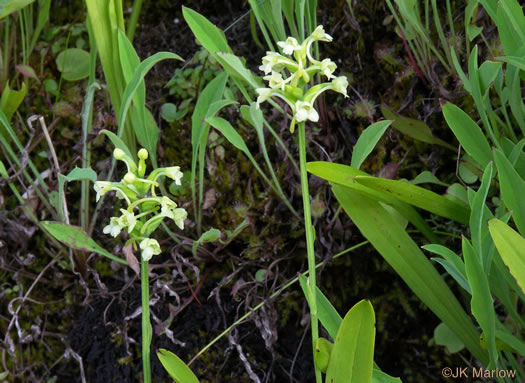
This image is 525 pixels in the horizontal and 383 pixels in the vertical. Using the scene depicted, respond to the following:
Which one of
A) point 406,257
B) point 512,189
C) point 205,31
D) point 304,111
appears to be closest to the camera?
point 304,111

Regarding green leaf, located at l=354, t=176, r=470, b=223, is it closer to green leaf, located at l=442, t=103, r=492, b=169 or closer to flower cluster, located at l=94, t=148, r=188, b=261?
green leaf, located at l=442, t=103, r=492, b=169

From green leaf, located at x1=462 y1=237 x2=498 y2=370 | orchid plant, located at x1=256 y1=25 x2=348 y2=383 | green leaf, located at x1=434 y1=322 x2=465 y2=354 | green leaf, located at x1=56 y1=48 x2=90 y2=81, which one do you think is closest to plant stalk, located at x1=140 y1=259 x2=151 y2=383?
orchid plant, located at x1=256 y1=25 x2=348 y2=383

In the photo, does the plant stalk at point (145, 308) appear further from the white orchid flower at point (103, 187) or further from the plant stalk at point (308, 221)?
the plant stalk at point (308, 221)

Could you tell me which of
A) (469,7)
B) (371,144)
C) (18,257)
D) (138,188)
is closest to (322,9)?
(469,7)

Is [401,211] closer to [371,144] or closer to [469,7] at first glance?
[371,144]

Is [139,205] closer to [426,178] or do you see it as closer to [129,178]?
[129,178]

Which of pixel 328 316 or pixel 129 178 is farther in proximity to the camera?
pixel 328 316

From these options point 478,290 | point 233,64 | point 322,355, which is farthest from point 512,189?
point 233,64
